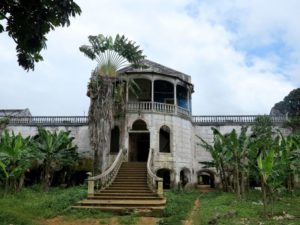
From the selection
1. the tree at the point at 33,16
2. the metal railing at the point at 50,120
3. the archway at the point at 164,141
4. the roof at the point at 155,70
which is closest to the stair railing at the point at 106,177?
the archway at the point at 164,141

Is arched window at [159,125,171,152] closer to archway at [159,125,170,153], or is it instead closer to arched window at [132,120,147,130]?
archway at [159,125,170,153]

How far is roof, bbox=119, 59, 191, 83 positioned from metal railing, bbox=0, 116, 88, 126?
582 cm

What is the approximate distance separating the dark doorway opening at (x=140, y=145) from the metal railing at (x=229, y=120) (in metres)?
4.27

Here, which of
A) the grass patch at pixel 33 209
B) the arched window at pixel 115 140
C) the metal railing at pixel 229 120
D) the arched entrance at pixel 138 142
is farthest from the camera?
the metal railing at pixel 229 120

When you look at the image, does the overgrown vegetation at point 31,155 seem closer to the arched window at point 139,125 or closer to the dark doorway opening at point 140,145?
the dark doorway opening at point 140,145

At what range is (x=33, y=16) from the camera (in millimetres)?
6328

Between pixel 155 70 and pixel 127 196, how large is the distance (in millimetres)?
11813

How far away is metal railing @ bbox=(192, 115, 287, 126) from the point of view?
28.7 meters

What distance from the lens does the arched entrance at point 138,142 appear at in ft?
85.5

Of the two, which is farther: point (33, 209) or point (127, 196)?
point (127, 196)

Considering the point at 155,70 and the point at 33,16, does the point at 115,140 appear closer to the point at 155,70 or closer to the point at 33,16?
the point at 155,70

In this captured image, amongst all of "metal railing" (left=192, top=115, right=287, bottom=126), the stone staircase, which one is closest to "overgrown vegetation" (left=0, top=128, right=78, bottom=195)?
the stone staircase

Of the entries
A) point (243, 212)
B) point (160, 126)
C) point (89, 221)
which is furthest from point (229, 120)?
point (89, 221)

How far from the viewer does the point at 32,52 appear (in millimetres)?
6699
